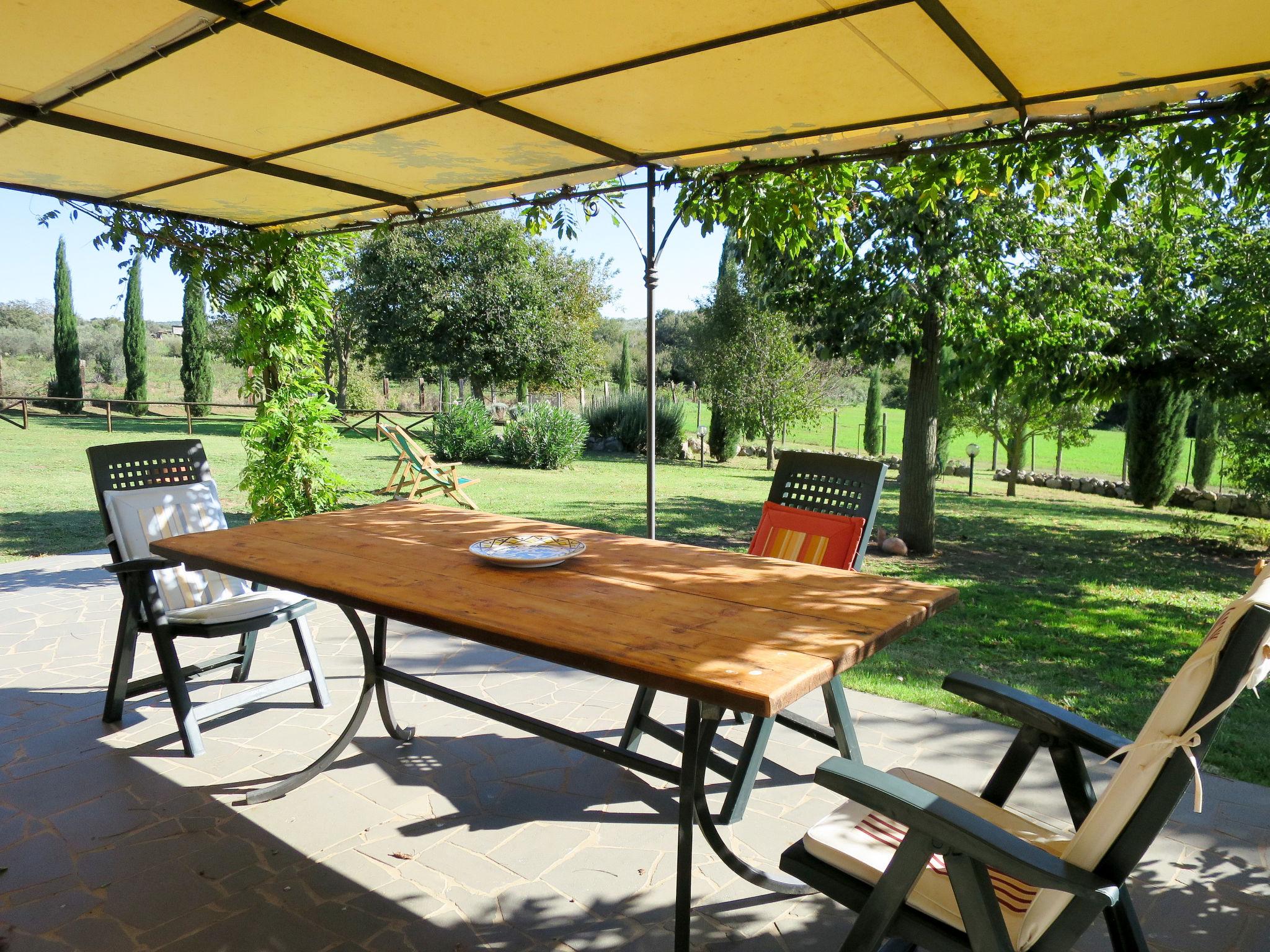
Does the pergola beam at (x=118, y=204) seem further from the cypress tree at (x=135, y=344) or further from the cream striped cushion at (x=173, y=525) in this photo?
the cypress tree at (x=135, y=344)

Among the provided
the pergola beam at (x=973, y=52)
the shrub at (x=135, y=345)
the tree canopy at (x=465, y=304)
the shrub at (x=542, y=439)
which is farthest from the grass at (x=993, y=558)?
the shrub at (x=135, y=345)

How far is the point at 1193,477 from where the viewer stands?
1290 cm

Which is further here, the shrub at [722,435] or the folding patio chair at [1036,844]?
the shrub at [722,435]

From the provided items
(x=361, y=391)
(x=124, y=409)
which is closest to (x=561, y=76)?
(x=361, y=391)

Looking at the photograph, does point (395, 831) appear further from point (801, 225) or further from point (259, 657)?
point (801, 225)

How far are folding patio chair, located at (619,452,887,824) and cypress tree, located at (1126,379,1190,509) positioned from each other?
10314 millimetres

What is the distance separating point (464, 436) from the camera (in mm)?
12930

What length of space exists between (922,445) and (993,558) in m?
1.24

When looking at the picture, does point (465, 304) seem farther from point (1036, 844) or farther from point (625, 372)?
point (1036, 844)

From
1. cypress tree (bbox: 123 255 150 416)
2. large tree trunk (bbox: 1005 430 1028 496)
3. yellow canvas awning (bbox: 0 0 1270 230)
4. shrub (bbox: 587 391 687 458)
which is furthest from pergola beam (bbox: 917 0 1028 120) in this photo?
cypress tree (bbox: 123 255 150 416)

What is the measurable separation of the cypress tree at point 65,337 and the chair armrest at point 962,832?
22.3 metres

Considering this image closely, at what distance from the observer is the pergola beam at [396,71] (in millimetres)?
2117

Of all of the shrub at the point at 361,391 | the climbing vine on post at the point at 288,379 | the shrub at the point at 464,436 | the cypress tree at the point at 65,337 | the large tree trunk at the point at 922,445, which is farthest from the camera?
the shrub at the point at 361,391

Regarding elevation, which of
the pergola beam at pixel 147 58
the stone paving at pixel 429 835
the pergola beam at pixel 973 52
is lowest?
A: the stone paving at pixel 429 835
